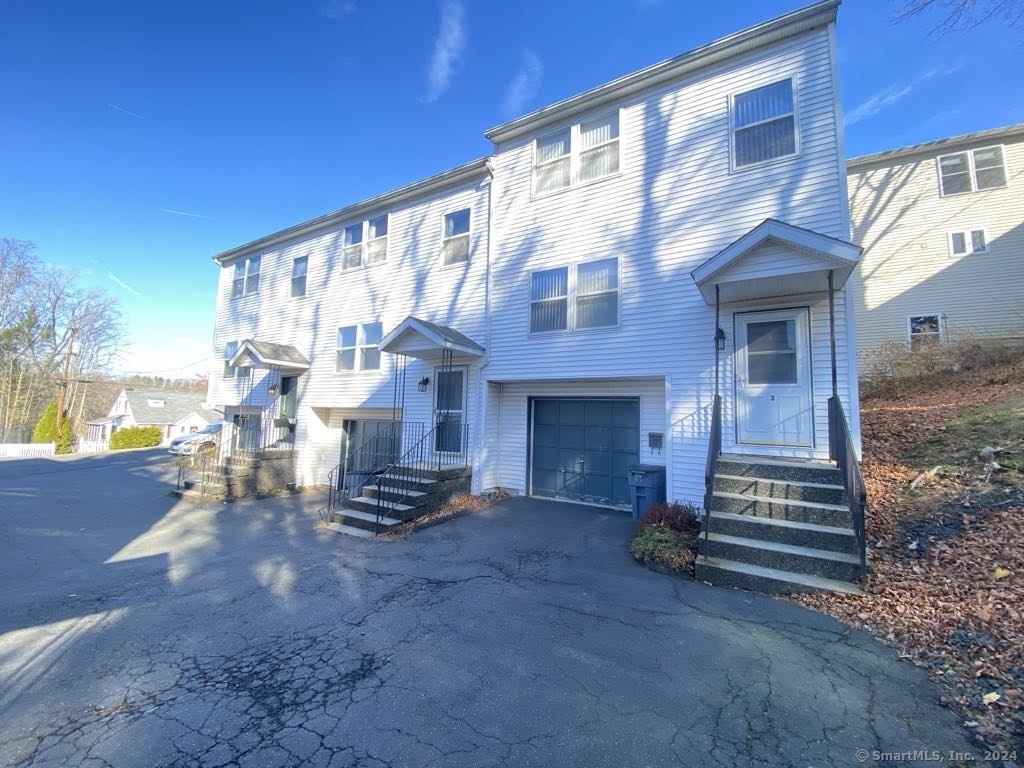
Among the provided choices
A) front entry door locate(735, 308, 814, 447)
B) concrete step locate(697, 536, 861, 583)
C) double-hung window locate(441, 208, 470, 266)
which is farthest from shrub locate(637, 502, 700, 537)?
double-hung window locate(441, 208, 470, 266)

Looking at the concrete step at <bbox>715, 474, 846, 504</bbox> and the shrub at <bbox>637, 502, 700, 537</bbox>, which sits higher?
the concrete step at <bbox>715, 474, 846, 504</bbox>

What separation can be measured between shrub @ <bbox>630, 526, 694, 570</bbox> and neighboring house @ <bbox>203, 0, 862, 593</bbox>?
0.81 m

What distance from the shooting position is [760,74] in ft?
25.5

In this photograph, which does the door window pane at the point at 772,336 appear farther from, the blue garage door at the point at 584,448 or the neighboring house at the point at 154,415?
the neighboring house at the point at 154,415

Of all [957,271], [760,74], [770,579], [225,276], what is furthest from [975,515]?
[225,276]

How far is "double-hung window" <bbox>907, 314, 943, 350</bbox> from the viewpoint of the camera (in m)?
13.0

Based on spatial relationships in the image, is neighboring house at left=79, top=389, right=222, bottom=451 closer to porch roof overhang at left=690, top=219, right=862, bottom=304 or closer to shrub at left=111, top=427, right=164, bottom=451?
shrub at left=111, top=427, right=164, bottom=451

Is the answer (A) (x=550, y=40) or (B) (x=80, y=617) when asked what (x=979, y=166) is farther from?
(B) (x=80, y=617)

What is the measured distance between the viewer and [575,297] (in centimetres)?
930

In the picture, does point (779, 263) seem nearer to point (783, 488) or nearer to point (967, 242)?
point (783, 488)

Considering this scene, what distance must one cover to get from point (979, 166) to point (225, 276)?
26197mm

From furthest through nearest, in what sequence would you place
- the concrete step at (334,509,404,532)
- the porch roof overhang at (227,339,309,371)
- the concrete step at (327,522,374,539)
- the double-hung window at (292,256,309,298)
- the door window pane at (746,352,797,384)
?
the double-hung window at (292,256,309,298)
the porch roof overhang at (227,339,309,371)
the concrete step at (334,509,404,532)
the concrete step at (327,522,374,539)
the door window pane at (746,352,797,384)

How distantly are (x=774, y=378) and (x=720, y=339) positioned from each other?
1.08 m

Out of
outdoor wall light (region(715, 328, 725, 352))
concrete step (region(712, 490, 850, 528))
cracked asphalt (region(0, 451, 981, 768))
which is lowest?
cracked asphalt (region(0, 451, 981, 768))
